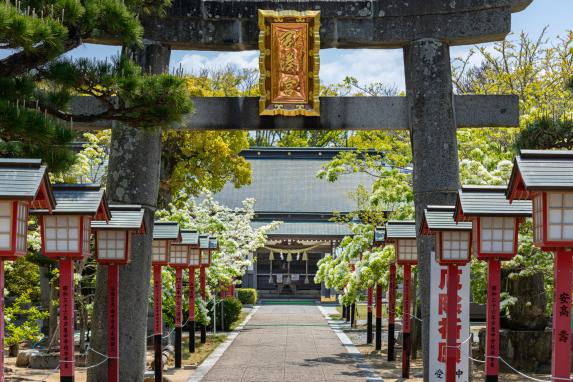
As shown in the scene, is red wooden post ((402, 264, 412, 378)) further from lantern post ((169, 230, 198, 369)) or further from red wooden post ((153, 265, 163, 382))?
lantern post ((169, 230, 198, 369))

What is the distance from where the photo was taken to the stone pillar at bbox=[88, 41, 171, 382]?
13.3 meters

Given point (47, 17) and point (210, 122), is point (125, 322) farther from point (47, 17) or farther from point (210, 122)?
point (47, 17)

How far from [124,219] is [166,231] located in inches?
175

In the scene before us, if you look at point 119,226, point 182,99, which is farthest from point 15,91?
point 119,226

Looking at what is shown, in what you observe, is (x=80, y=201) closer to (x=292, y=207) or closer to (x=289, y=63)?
(x=289, y=63)

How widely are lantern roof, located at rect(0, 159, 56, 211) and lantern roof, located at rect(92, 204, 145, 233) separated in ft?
12.5

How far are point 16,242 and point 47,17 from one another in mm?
2539

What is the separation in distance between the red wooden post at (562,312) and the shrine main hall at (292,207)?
41.0 meters

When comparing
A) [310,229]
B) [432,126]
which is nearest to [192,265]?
[432,126]

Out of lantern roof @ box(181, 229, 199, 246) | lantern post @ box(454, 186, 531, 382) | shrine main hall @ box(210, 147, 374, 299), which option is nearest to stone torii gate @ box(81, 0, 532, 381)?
Result: lantern post @ box(454, 186, 531, 382)

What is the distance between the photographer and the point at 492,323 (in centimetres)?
1091

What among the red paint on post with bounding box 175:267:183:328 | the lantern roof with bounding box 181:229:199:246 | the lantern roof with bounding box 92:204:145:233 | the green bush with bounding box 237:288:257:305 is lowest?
the green bush with bounding box 237:288:257:305

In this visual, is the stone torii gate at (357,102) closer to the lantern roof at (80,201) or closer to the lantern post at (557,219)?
the lantern roof at (80,201)

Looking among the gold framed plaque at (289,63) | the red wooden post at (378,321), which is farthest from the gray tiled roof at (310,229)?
the gold framed plaque at (289,63)
